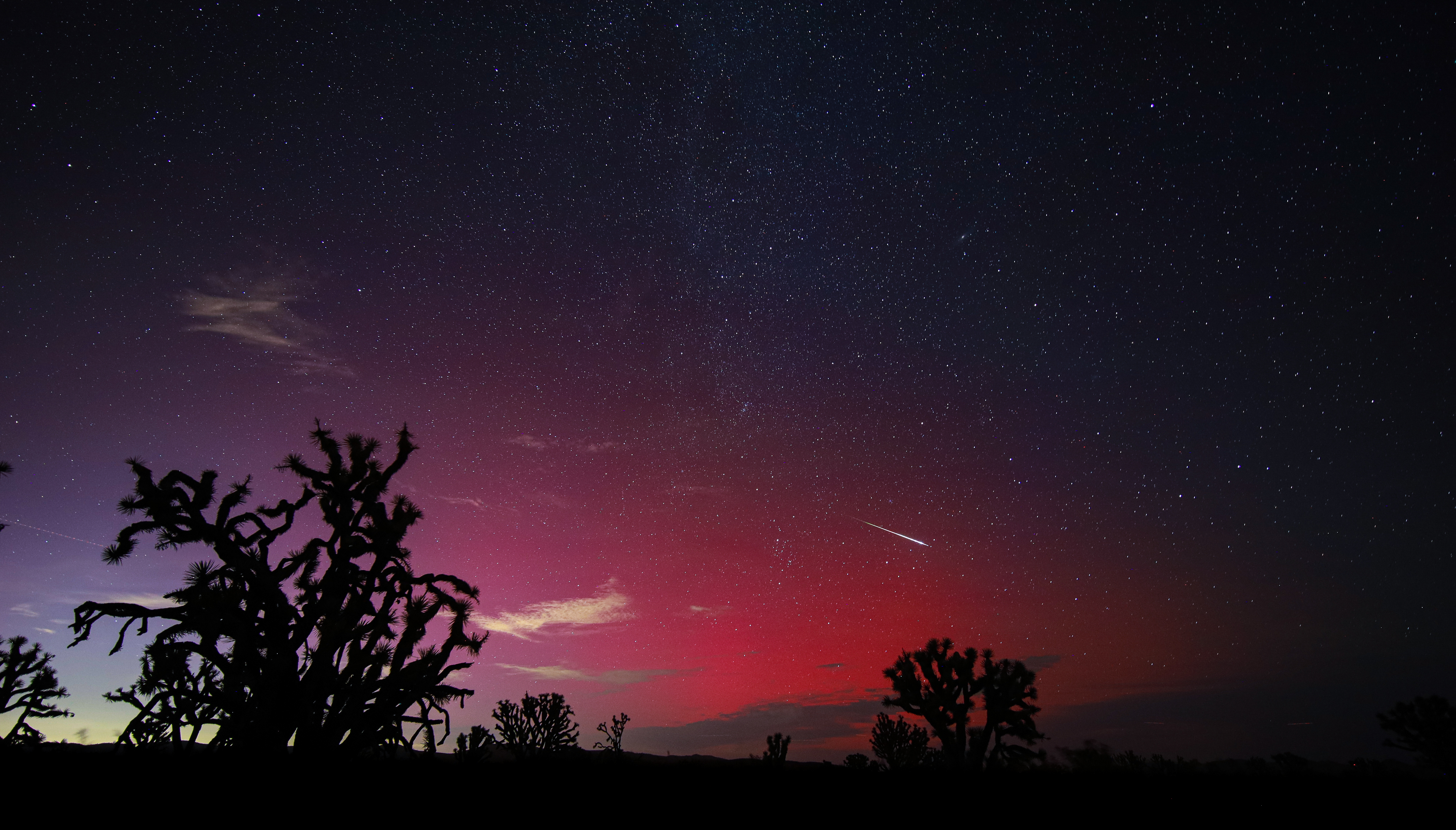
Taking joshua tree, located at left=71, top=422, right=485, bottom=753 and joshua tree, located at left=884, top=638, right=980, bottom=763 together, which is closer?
joshua tree, located at left=71, top=422, right=485, bottom=753

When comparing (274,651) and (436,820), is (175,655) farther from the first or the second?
(436,820)

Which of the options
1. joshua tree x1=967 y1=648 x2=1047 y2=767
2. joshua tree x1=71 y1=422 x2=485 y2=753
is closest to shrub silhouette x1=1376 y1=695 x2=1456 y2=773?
joshua tree x1=967 y1=648 x2=1047 y2=767

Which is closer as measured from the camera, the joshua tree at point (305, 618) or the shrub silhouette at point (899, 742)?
the joshua tree at point (305, 618)

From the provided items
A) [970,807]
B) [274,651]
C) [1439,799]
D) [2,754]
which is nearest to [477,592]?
[274,651]

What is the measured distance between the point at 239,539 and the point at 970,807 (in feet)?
43.8

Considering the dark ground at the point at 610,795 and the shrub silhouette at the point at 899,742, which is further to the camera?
the shrub silhouette at the point at 899,742

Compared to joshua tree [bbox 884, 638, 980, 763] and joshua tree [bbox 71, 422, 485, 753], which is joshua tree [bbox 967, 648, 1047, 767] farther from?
joshua tree [bbox 71, 422, 485, 753]

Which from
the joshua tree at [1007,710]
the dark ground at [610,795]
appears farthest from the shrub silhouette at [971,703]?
the dark ground at [610,795]

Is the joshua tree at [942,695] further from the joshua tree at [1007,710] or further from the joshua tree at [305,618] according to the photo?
the joshua tree at [305,618]

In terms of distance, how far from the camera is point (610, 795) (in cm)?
670

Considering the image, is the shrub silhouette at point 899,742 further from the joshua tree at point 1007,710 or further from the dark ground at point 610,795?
the dark ground at point 610,795

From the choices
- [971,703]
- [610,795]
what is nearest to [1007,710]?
[971,703]

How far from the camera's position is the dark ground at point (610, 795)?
576 cm

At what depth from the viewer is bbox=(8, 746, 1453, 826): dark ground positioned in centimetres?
576
